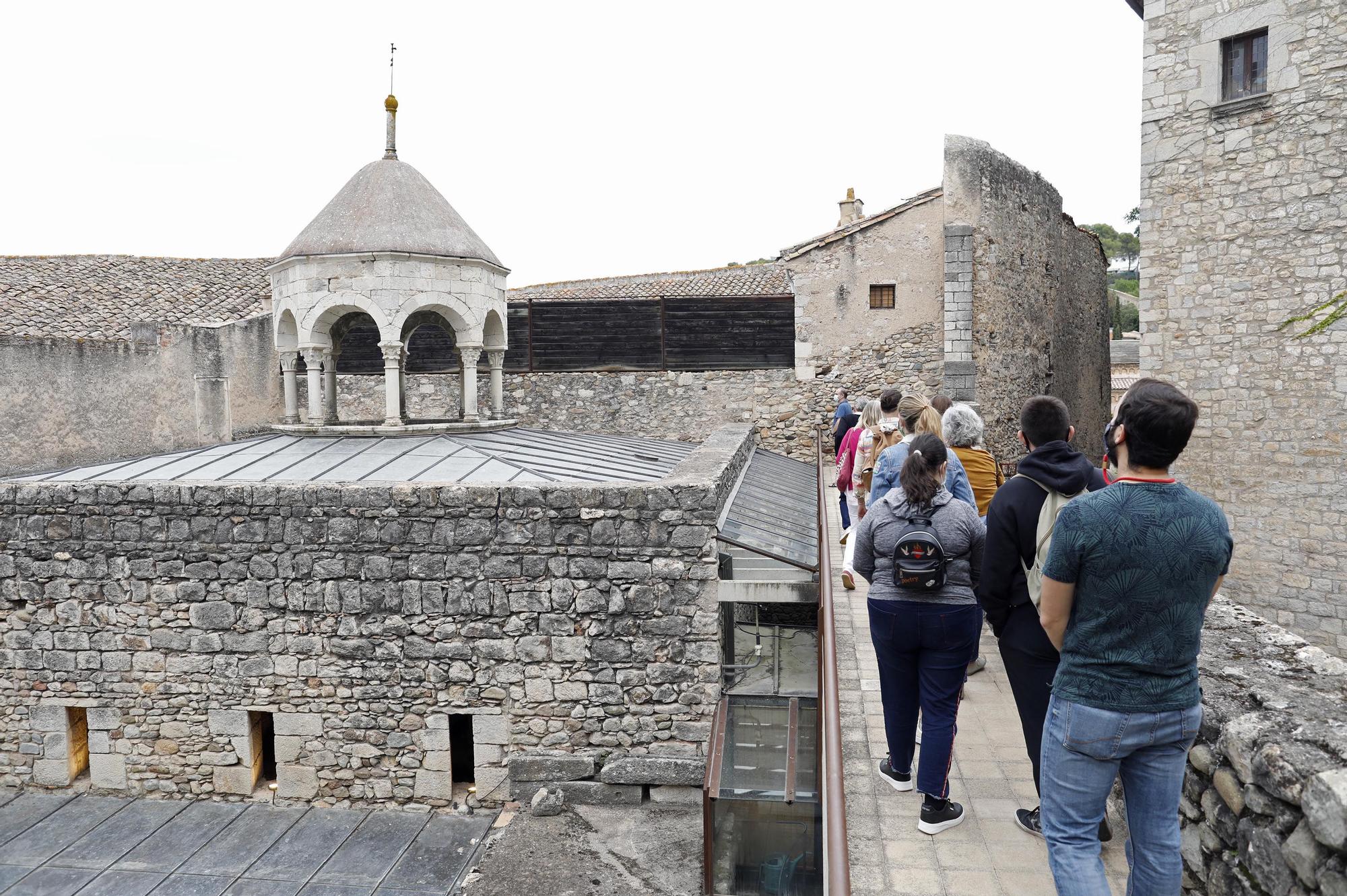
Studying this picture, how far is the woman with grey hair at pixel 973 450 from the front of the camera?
164 inches

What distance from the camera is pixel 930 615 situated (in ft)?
10.9

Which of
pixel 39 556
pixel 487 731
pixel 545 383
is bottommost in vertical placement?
pixel 487 731

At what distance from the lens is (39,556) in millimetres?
6773

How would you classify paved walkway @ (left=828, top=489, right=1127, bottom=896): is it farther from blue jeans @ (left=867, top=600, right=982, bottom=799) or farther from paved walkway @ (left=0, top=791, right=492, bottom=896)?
paved walkway @ (left=0, top=791, right=492, bottom=896)

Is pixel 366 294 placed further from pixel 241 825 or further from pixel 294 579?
pixel 241 825

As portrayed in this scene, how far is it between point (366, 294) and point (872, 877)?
8.10m

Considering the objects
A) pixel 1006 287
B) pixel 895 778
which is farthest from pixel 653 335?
pixel 895 778

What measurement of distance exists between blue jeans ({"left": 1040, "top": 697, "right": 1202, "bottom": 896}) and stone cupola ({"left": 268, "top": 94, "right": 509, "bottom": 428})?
811 cm

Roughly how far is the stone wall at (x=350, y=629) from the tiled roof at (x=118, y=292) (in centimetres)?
616

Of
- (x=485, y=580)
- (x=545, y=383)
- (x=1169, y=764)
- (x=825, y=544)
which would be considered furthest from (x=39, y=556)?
(x=545, y=383)

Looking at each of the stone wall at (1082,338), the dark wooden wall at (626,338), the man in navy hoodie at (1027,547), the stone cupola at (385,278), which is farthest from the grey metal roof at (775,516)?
the stone wall at (1082,338)

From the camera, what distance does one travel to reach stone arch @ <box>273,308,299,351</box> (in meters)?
9.85

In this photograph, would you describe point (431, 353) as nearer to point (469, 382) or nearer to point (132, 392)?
point (132, 392)

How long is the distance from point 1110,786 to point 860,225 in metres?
12.6
